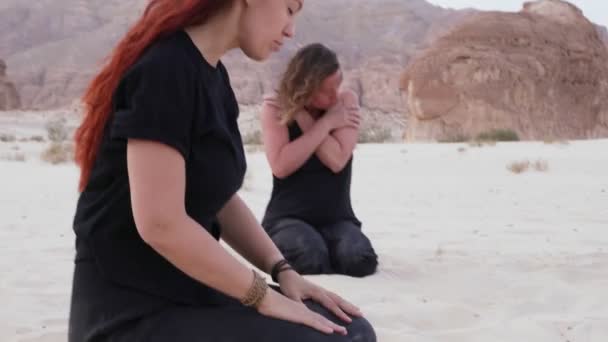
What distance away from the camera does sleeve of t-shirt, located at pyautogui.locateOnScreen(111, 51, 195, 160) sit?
1531 millimetres

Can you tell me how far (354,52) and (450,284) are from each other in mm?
64167

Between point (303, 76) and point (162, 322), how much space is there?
2274mm

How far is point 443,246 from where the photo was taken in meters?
4.75

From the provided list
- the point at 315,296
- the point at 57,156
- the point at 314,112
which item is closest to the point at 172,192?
the point at 315,296

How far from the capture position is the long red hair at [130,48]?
1641 mm

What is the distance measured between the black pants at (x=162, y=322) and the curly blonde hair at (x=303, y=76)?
2182 millimetres

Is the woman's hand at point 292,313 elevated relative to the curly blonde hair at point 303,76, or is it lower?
elevated

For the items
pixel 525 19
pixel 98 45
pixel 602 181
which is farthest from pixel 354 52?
pixel 602 181

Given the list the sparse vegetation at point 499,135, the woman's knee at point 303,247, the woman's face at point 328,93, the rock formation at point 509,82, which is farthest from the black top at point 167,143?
the rock formation at point 509,82

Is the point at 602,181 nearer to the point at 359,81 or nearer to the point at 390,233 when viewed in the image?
the point at 390,233

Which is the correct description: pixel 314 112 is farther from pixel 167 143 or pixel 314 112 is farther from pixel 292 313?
pixel 167 143

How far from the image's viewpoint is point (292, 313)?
5.72 ft

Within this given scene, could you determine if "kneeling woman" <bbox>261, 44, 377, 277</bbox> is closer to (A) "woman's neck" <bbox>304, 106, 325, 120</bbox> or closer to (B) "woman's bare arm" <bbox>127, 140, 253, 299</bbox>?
(A) "woman's neck" <bbox>304, 106, 325, 120</bbox>

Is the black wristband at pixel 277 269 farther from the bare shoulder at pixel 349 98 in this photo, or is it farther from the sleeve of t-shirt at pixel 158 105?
the bare shoulder at pixel 349 98
